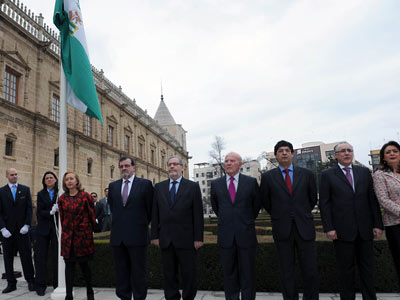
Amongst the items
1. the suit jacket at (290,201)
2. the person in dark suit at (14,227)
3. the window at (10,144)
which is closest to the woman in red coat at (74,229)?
the person in dark suit at (14,227)

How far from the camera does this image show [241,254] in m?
3.93

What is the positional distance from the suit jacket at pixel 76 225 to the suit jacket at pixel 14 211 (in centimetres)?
171

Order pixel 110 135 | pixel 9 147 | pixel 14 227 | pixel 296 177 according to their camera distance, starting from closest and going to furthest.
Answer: pixel 296 177
pixel 14 227
pixel 9 147
pixel 110 135

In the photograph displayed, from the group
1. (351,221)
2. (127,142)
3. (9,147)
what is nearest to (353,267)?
(351,221)

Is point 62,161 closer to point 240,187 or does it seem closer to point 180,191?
point 180,191

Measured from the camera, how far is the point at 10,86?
1619cm

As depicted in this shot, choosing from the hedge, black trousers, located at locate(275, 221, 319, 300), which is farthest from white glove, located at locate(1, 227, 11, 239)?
black trousers, located at locate(275, 221, 319, 300)

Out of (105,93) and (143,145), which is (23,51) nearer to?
(105,93)

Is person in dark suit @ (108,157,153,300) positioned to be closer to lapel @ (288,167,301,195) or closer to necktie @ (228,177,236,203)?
necktie @ (228,177,236,203)

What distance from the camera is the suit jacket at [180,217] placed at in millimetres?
4043

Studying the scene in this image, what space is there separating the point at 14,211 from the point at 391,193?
638 cm

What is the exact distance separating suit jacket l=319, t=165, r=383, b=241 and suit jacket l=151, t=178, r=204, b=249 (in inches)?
67.4

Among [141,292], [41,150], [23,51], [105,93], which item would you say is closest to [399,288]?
[141,292]

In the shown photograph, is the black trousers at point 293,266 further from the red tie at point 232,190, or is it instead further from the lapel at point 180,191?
the lapel at point 180,191
